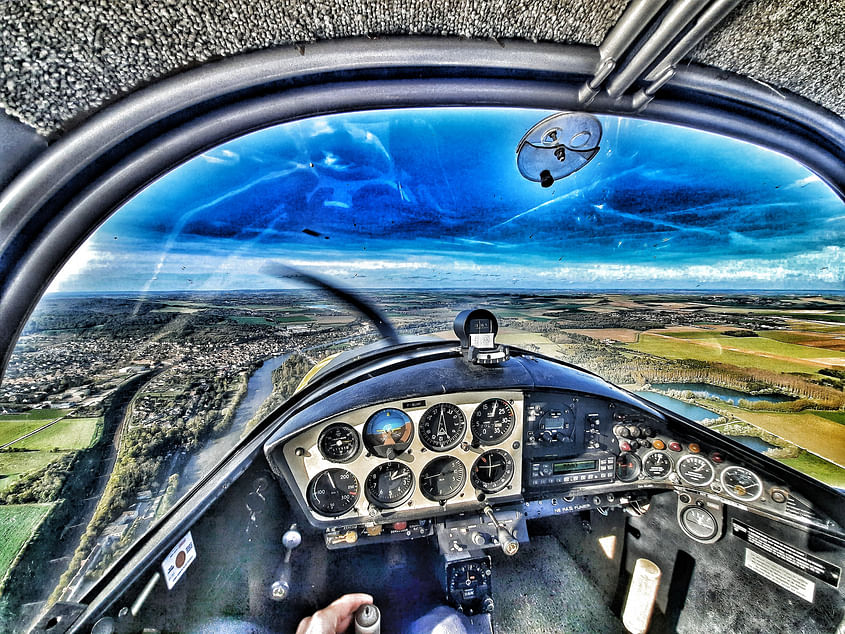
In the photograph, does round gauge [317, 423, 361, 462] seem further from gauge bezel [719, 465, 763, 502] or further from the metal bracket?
gauge bezel [719, 465, 763, 502]

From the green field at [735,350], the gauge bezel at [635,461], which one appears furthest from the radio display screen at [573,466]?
the green field at [735,350]

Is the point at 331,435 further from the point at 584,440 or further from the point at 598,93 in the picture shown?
the point at 598,93

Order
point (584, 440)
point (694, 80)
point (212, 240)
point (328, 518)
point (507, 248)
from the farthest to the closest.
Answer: point (507, 248), point (584, 440), point (328, 518), point (212, 240), point (694, 80)

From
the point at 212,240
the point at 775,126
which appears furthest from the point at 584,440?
Result: the point at 212,240

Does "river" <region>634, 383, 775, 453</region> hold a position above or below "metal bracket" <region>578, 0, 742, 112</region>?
below

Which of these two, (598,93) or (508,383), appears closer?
(598,93)

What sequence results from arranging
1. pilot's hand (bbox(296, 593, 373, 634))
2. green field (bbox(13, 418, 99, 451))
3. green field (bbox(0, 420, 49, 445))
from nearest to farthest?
green field (bbox(0, 420, 49, 445)) < green field (bbox(13, 418, 99, 451)) < pilot's hand (bbox(296, 593, 373, 634))

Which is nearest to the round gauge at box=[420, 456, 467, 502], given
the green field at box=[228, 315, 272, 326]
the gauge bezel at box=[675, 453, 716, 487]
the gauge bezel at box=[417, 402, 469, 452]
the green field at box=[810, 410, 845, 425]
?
the gauge bezel at box=[417, 402, 469, 452]
